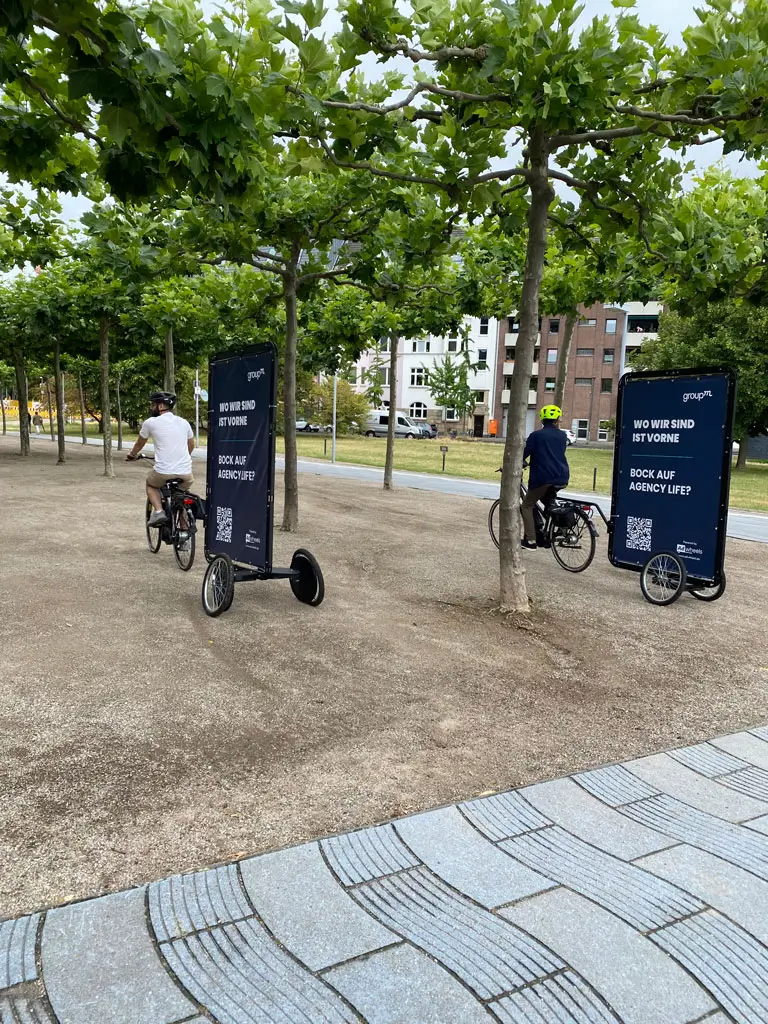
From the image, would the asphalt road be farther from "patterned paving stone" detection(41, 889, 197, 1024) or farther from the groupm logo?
"patterned paving stone" detection(41, 889, 197, 1024)

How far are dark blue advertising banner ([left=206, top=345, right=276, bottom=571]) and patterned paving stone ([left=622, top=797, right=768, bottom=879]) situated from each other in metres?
4.02

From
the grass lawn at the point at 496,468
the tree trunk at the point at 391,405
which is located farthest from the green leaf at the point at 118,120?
the grass lawn at the point at 496,468

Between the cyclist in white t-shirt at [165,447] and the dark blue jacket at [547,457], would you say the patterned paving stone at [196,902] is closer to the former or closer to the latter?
the cyclist in white t-shirt at [165,447]

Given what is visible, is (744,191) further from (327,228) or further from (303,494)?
(303,494)

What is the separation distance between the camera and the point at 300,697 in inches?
194

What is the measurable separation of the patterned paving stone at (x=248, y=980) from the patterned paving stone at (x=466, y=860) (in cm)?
75

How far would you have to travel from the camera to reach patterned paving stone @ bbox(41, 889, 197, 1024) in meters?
2.22

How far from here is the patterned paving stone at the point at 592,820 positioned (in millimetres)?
3256

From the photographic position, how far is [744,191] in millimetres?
9664

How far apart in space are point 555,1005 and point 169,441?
725 centimetres

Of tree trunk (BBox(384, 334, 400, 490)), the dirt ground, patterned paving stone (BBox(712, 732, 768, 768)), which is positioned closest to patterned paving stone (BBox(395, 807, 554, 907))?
the dirt ground

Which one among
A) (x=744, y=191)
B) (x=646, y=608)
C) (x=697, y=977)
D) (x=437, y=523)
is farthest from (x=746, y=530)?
(x=697, y=977)

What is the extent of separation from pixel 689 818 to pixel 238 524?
187 inches

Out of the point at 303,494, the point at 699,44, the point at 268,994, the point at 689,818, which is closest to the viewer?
the point at 268,994
